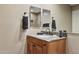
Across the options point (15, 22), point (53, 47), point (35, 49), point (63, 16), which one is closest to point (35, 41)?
point (35, 49)

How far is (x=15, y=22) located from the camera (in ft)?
4.79

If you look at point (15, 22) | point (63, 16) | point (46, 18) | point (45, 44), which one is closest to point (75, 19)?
point (63, 16)

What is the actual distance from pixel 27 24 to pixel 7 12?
30cm

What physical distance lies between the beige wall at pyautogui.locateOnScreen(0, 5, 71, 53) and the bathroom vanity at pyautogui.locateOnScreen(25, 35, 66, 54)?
110mm

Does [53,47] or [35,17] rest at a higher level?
[35,17]

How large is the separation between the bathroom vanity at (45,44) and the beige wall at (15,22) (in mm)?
110

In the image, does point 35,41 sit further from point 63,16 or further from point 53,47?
point 63,16

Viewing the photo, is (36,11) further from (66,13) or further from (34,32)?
(66,13)

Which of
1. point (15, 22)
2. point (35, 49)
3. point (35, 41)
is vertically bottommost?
point (35, 49)

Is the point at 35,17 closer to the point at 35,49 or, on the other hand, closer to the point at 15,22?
the point at 15,22

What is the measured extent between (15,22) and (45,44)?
0.49m

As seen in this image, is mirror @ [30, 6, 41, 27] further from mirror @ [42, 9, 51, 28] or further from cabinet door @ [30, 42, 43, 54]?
cabinet door @ [30, 42, 43, 54]

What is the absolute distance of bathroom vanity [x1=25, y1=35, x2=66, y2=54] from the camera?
1438 mm

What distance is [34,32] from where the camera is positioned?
4.86ft
